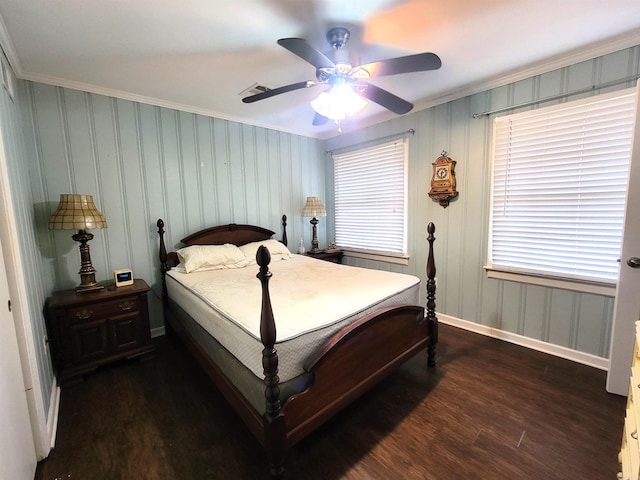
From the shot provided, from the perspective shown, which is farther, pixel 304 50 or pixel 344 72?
pixel 344 72

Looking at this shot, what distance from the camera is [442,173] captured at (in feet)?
9.86

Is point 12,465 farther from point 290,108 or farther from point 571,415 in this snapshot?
point 290,108

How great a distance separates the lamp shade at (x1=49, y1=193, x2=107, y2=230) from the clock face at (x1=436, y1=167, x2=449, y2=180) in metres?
3.26

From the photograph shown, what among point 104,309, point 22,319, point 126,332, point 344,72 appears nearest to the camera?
point 22,319

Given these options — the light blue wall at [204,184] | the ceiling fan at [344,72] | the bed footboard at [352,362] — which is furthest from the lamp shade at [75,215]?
the bed footboard at [352,362]

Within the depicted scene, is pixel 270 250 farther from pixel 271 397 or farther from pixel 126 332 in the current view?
pixel 271 397

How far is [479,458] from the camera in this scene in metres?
1.48

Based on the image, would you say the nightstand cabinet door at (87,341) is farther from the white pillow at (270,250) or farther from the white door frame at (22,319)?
the white pillow at (270,250)

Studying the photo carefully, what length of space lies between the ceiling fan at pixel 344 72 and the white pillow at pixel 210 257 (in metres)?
1.60

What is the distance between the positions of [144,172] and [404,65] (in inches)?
104

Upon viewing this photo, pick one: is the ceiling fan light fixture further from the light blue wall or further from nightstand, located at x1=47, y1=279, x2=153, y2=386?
nightstand, located at x1=47, y1=279, x2=153, y2=386

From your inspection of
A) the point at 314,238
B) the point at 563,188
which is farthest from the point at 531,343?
the point at 314,238

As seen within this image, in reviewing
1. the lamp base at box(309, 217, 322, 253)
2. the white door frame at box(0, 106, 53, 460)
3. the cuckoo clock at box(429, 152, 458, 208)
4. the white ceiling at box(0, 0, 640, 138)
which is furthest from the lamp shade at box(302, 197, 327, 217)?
the white door frame at box(0, 106, 53, 460)

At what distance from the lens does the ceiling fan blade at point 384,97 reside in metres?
2.01
